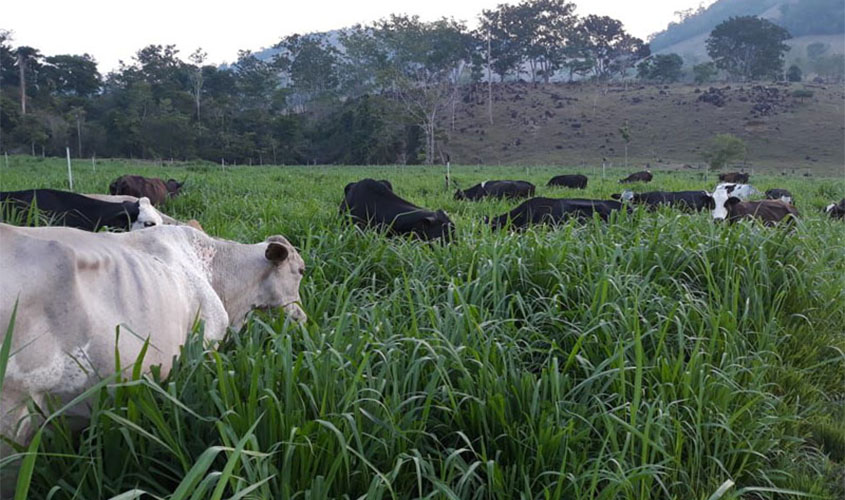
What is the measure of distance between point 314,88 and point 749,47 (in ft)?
155

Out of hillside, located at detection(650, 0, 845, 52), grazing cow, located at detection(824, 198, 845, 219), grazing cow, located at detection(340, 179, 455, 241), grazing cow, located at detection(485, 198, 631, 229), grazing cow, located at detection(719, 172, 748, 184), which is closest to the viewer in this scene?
grazing cow, located at detection(340, 179, 455, 241)

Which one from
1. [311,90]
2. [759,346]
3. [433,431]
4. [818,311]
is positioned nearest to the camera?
[433,431]

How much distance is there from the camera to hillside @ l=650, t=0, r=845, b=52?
10744cm

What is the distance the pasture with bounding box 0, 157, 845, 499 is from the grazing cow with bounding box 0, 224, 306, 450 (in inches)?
3.5

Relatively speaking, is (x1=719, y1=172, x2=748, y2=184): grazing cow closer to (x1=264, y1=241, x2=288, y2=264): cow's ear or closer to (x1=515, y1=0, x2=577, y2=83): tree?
(x1=264, y1=241, x2=288, y2=264): cow's ear

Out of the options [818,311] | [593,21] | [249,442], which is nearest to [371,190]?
[818,311]

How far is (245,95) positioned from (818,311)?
201ft

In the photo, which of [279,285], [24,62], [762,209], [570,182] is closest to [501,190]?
[570,182]

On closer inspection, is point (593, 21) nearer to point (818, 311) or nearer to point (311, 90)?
point (311, 90)

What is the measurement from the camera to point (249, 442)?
1923mm

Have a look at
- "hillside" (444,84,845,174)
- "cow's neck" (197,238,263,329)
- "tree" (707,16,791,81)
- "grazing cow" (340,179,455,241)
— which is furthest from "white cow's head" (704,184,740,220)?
"tree" (707,16,791,81)

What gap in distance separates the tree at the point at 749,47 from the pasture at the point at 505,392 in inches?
3096

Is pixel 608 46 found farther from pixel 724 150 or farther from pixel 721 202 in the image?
pixel 721 202

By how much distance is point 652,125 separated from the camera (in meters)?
57.6
